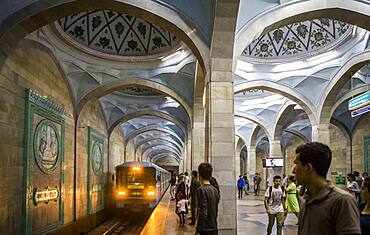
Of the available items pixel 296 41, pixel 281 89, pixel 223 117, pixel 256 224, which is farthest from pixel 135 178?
pixel 223 117

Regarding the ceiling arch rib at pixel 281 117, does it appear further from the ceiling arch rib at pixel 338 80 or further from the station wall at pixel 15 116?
the station wall at pixel 15 116

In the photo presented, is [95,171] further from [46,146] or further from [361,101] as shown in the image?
[361,101]

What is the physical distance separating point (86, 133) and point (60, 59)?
4163 millimetres

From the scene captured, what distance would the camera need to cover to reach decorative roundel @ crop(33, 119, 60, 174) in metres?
10.5

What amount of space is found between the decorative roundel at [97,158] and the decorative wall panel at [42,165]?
468 cm

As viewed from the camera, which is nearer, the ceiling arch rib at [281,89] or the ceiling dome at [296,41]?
the ceiling dome at [296,41]

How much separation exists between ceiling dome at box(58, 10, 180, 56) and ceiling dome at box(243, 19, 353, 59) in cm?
341

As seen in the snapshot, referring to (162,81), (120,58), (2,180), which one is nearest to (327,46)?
(162,81)

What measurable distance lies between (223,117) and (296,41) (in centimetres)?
885

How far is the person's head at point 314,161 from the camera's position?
2.10m

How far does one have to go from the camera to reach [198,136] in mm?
14969

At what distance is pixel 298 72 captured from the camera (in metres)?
15.9

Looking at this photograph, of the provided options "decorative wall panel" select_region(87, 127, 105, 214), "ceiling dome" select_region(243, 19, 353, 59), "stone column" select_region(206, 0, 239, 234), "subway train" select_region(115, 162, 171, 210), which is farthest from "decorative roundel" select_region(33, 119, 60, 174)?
"ceiling dome" select_region(243, 19, 353, 59)

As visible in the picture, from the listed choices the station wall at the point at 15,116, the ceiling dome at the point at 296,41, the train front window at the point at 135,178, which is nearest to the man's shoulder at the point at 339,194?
the station wall at the point at 15,116
